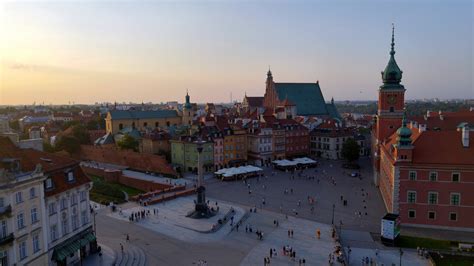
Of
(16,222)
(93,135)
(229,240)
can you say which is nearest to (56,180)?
(16,222)

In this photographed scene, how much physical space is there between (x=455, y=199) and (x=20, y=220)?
115 ft

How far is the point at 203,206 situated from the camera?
41.7 metres

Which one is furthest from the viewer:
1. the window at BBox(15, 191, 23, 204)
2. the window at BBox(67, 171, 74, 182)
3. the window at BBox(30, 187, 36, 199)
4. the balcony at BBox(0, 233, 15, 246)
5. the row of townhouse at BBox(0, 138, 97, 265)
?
the window at BBox(67, 171, 74, 182)

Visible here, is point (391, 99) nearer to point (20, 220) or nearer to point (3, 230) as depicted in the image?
point (20, 220)

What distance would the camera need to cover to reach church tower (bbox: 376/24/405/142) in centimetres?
5341

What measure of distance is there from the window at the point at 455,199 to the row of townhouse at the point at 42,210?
31319mm

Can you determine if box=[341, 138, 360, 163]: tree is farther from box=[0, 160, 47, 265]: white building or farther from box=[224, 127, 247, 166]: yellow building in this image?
box=[0, 160, 47, 265]: white building

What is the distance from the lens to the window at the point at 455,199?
36.2 meters

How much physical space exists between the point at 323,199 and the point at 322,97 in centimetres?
6686

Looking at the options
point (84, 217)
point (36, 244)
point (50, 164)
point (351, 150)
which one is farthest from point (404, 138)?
point (36, 244)

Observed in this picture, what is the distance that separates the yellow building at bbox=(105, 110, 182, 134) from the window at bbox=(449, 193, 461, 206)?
74380mm

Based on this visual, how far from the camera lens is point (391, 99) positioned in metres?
53.6

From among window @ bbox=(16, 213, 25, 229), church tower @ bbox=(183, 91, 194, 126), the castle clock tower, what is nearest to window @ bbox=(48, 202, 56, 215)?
window @ bbox=(16, 213, 25, 229)

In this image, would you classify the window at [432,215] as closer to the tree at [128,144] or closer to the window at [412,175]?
the window at [412,175]
